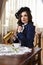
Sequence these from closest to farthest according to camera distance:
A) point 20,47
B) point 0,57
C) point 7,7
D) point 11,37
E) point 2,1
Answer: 1. point 0,57
2. point 20,47
3. point 11,37
4. point 2,1
5. point 7,7

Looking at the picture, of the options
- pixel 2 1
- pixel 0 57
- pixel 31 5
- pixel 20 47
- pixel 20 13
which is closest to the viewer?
pixel 0 57

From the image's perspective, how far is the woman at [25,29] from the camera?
2279mm

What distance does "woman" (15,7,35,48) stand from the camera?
2279mm

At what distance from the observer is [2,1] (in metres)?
4.41

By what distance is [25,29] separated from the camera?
235 cm

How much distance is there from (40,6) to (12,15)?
142 centimetres

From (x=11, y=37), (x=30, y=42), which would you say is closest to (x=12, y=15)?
(x=11, y=37)

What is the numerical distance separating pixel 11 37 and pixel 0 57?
0.92 m

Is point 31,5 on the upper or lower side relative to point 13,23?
upper

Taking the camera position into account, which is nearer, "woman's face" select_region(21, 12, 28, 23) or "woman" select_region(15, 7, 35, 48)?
"woman" select_region(15, 7, 35, 48)

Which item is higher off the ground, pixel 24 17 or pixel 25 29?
pixel 24 17

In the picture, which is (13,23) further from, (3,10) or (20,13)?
(20,13)

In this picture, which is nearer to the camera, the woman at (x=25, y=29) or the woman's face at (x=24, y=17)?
the woman at (x=25, y=29)

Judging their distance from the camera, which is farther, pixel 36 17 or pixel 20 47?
pixel 36 17
